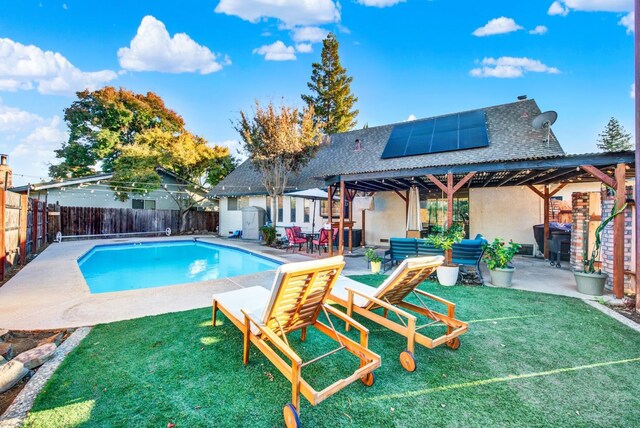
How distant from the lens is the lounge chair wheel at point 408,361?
2736 mm

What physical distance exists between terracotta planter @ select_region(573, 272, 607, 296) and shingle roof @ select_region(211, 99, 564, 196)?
2.84m

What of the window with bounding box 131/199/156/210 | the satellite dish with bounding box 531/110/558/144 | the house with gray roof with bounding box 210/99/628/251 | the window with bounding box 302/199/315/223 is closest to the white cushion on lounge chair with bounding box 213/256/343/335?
the house with gray roof with bounding box 210/99/628/251

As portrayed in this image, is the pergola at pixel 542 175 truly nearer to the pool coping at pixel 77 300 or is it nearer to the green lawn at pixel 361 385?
the green lawn at pixel 361 385

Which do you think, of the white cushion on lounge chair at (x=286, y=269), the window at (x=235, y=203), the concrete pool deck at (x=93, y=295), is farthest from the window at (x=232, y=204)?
the white cushion on lounge chair at (x=286, y=269)

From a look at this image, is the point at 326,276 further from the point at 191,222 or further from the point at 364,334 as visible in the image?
the point at 191,222

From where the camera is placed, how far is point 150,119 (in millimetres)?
22438

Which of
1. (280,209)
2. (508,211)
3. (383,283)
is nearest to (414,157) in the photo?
(508,211)

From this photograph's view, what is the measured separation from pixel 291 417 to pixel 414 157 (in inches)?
457

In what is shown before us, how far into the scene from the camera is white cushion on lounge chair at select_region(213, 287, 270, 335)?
3238 millimetres

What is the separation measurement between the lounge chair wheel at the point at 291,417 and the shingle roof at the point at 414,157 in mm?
6495

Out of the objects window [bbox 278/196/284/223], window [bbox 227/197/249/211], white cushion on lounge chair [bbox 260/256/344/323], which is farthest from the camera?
window [bbox 227/197/249/211]

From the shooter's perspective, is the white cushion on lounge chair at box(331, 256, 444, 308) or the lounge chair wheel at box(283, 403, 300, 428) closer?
the lounge chair wheel at box(283, 403, 300, 428)

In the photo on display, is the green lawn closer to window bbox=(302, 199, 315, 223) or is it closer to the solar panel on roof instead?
the solar panel on roof

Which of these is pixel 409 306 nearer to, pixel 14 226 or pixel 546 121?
pixel 14 226
